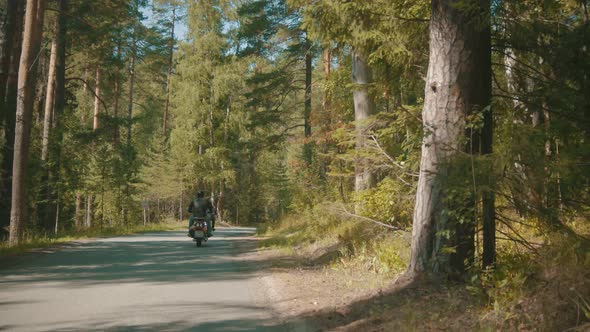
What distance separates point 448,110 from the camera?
634cm

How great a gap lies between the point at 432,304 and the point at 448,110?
7.60 feet

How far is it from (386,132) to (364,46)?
59.4 inches

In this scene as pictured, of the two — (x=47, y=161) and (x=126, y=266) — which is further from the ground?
(x=47, y=161)

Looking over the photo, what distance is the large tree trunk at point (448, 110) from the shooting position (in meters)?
6.29

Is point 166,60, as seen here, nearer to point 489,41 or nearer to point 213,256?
point 213,256

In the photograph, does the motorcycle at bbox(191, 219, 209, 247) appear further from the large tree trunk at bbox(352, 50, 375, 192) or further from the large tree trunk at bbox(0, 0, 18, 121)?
the large tree trunk at bbox(0, 0, 18, 121)

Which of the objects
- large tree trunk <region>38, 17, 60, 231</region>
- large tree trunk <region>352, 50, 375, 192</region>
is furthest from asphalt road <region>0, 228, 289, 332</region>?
large tree trunk <region>38, 17, 60, 231</region>

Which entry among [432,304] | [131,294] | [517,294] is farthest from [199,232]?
[517,294]

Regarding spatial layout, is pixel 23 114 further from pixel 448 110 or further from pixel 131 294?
pixel 448 110

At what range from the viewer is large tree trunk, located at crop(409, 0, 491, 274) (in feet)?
20.6

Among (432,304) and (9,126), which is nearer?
(432,304)

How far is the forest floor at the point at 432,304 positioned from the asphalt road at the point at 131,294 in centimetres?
61

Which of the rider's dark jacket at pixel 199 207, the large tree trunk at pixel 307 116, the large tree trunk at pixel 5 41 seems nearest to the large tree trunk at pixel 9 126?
the large tree trunk at pixel 5 41

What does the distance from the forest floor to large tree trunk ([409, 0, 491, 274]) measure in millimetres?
434
